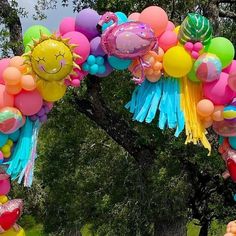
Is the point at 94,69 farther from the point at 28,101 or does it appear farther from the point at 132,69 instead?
the point at 28,101

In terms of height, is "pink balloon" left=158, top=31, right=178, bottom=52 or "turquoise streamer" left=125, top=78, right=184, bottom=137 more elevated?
"pink balloon" left=158, top=31, right=178, bottom=52

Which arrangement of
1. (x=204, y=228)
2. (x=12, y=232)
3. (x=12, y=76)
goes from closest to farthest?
1. (x=12, y=76)
2. (x=12, y=232)
3. (x=204, y=228)

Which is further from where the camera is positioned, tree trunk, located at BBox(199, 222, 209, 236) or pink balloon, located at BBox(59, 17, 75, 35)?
tree trunk, located at BBox(199, 222, 209, 236)

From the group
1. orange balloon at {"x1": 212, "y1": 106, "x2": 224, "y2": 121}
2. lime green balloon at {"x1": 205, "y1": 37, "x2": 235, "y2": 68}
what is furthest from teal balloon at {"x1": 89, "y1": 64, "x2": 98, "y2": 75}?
orange balloon at {"x1": 212, "y1": 106, "x2": 224, "y2": 121}

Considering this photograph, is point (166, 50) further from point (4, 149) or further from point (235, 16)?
point (235, 16)

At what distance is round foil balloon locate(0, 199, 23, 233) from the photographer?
4620 millimetres

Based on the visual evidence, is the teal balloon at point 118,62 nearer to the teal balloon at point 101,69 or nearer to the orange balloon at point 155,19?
the teal balloon at point 101,69

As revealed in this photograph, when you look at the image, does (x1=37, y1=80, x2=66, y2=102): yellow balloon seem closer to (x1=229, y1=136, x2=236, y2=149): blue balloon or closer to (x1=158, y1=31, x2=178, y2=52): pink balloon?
(x1=158, y1=31, x2=178, y2=52): pink balloon

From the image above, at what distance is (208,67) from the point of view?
4.40 meters

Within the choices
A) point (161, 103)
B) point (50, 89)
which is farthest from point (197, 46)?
point (50, 89)

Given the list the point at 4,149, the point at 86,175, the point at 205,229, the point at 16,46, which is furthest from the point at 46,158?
the point at 4,149

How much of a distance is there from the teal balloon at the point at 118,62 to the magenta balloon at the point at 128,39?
0.07 metres

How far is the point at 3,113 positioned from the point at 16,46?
129 inches

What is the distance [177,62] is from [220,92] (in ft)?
1.25
